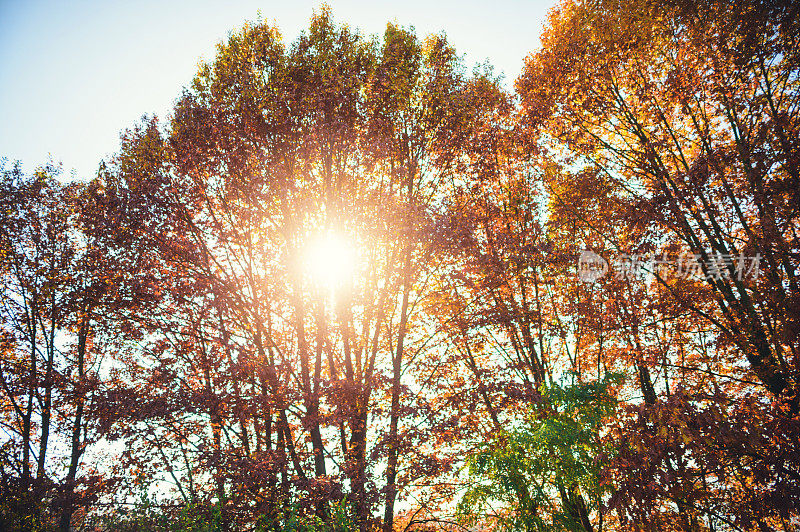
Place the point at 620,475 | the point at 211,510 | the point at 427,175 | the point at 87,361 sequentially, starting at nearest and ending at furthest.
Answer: the point at 620,475, the point at 211,510, the point at 427,175, the point at 87,361

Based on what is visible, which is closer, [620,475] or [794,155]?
[620,475]

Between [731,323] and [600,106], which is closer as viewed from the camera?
[731,323]

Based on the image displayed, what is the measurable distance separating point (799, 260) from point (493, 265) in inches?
223

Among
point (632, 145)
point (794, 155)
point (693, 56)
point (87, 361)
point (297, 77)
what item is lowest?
point (794, 155)

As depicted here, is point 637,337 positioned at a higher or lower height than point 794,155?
lower

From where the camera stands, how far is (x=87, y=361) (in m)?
15.8

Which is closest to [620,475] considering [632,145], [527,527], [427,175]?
[527,527]

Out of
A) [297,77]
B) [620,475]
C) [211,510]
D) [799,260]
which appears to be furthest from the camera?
[297,77]

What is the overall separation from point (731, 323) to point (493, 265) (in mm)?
5077

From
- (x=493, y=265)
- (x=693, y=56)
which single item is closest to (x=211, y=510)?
(x=493, y=265)

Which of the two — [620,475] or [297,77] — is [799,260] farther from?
[297,77]

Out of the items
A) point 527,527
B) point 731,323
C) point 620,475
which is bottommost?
point 527,527

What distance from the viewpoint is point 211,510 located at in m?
7.84

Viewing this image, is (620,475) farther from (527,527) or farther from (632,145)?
(632,145)
